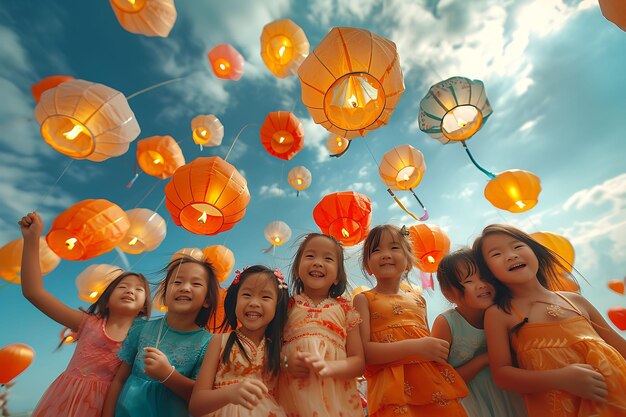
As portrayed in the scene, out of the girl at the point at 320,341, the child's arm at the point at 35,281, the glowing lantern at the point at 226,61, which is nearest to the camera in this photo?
the girl at the point at 320,341

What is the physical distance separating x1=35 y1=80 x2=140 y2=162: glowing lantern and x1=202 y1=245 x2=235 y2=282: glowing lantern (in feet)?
9.03

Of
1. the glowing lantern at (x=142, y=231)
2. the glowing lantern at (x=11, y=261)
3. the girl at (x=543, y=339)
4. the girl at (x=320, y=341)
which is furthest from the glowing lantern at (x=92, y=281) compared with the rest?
the girl at (x=543, y=339)

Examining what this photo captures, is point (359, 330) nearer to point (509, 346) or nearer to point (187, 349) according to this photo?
point (509, 346)

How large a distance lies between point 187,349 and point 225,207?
1.86 m

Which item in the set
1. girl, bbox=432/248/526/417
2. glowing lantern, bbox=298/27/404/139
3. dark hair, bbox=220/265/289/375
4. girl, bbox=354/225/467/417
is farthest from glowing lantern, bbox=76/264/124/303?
girl, bbox=432/248/526/417

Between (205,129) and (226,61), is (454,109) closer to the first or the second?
(226,61)

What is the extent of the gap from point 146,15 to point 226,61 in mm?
2386

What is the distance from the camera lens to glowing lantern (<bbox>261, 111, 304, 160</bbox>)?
6480 millimetres

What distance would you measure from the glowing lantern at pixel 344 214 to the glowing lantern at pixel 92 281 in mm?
3954

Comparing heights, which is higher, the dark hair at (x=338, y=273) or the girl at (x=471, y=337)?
the dark hair at (x=338, y=273)

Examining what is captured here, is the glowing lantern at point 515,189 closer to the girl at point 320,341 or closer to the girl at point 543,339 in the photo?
the girl at point 543,339

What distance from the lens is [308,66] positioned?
3.16 m

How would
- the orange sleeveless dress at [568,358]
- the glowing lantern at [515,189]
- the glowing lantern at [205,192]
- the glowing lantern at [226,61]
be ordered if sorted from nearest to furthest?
the orange sleeveless dress at [568,358] → the glowing lantern at [205,192] → the glowing lantern at [515,189] → the glowing lantern at [226,61]

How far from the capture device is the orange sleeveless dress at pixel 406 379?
1.96 metres
